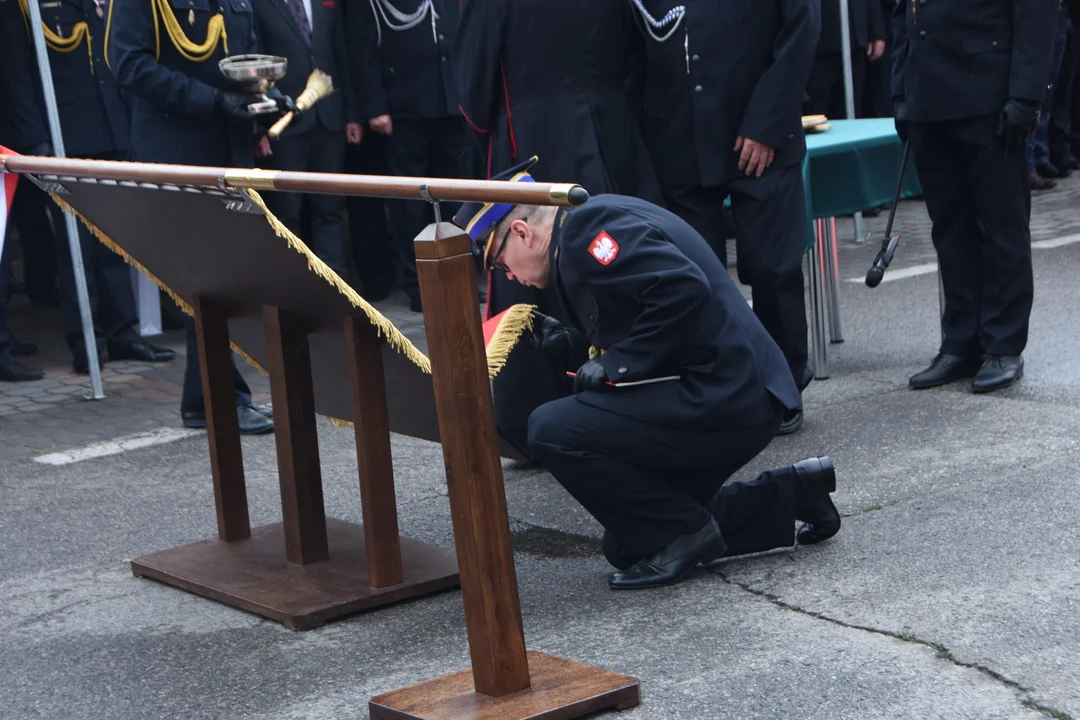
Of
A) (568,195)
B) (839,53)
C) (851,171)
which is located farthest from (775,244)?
(839,53)

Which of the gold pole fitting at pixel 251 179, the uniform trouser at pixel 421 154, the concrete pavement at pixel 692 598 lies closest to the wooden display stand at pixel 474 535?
the concrete pavement at pixel 692 598

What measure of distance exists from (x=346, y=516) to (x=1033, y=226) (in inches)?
233

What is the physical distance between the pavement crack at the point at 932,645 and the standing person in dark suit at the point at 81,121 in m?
4.33

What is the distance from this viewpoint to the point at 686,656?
3.35 metres

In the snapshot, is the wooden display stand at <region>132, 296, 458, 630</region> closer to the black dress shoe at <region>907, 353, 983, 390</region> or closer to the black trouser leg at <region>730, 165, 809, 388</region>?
the black trouser leg at <region>730, 165, 809, 388</region>

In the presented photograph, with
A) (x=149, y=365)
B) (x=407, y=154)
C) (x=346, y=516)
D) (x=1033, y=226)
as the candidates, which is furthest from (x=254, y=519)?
(x=1033, y=226)

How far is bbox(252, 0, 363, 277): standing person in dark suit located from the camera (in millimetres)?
7574

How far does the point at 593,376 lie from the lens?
3770 millimetres

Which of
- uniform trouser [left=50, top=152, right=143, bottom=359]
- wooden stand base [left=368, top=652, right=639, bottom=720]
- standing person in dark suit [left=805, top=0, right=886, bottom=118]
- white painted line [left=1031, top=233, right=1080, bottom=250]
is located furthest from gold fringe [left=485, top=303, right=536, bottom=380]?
standing person in dark suit [left=805, top=0, right=886, bottom=118]

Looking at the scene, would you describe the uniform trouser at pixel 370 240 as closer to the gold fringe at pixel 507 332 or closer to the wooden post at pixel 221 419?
the wooden post at pixel 221 419

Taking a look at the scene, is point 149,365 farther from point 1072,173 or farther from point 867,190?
point 1072,173

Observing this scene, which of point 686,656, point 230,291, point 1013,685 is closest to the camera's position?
point 1013,685

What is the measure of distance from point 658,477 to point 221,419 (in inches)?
51.5

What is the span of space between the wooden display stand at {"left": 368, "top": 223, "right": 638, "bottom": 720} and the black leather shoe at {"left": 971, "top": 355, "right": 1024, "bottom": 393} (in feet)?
9.39
